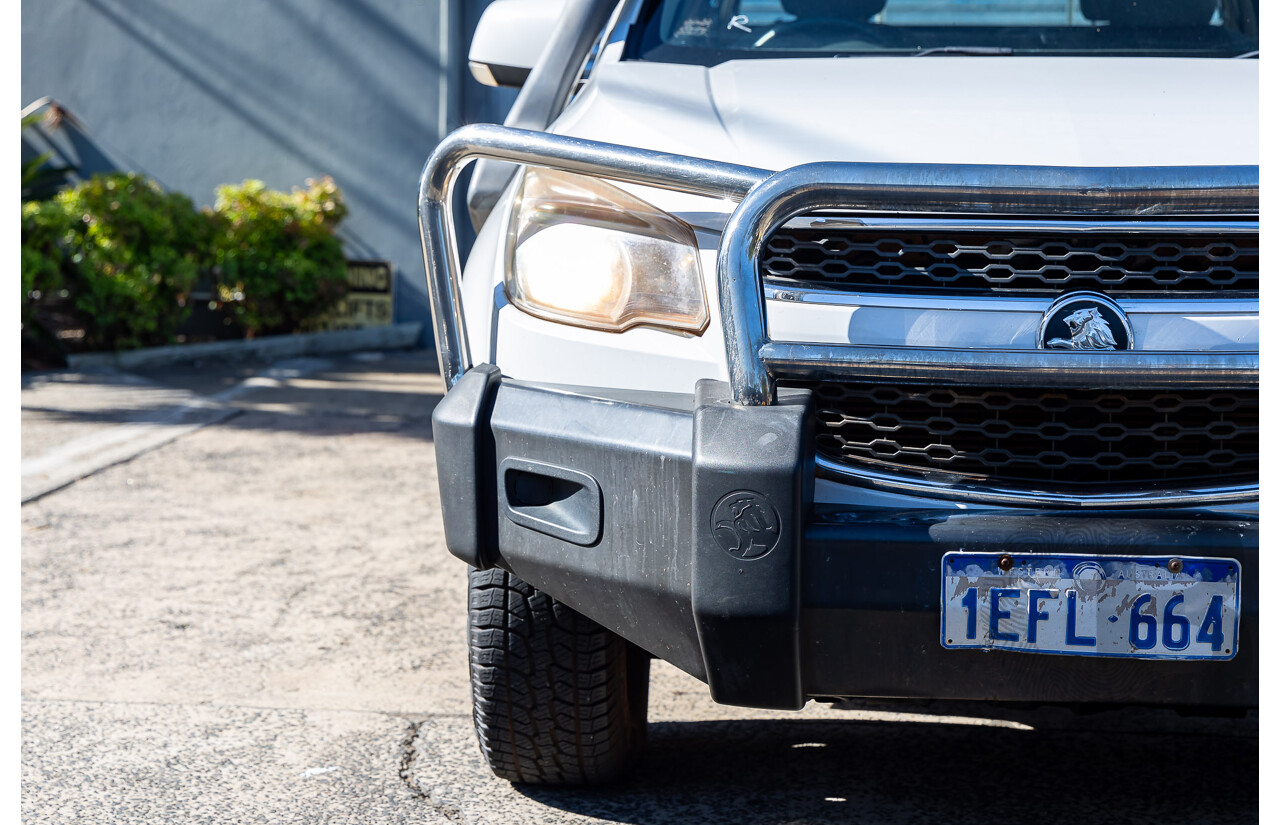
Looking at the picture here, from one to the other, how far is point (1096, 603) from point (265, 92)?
9308mm

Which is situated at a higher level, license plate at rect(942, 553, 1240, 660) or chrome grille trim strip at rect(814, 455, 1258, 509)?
chrome grille trim strip at rect(814, 455, 1258, 509)

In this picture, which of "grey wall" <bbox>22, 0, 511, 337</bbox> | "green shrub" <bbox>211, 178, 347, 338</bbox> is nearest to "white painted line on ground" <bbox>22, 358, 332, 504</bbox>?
"green shrub" <bbox>211, 178, 347, 338</bbox>

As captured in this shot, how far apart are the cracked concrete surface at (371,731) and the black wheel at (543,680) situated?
0.12m

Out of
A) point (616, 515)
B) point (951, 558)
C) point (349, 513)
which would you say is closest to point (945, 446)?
point (951, 558)

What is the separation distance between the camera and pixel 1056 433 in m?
1.85

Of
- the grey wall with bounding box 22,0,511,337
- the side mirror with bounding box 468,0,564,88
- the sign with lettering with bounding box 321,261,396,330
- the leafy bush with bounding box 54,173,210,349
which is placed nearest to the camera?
the side mirror with bounding box 468,0,564,88

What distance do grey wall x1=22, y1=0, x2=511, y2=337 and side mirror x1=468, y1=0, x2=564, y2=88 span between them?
22.9 ft

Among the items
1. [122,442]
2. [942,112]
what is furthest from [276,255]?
[942,112]

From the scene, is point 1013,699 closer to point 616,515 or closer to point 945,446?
point 945,446

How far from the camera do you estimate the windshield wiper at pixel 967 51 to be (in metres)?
2.58

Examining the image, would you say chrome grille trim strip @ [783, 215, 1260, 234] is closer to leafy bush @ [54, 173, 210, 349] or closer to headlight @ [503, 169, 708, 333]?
headlight @ [503, 169, 708, 333]

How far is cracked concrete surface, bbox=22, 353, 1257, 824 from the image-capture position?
2.48m

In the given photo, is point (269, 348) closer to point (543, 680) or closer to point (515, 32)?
point (515, 32)

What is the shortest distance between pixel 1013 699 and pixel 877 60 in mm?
1251
